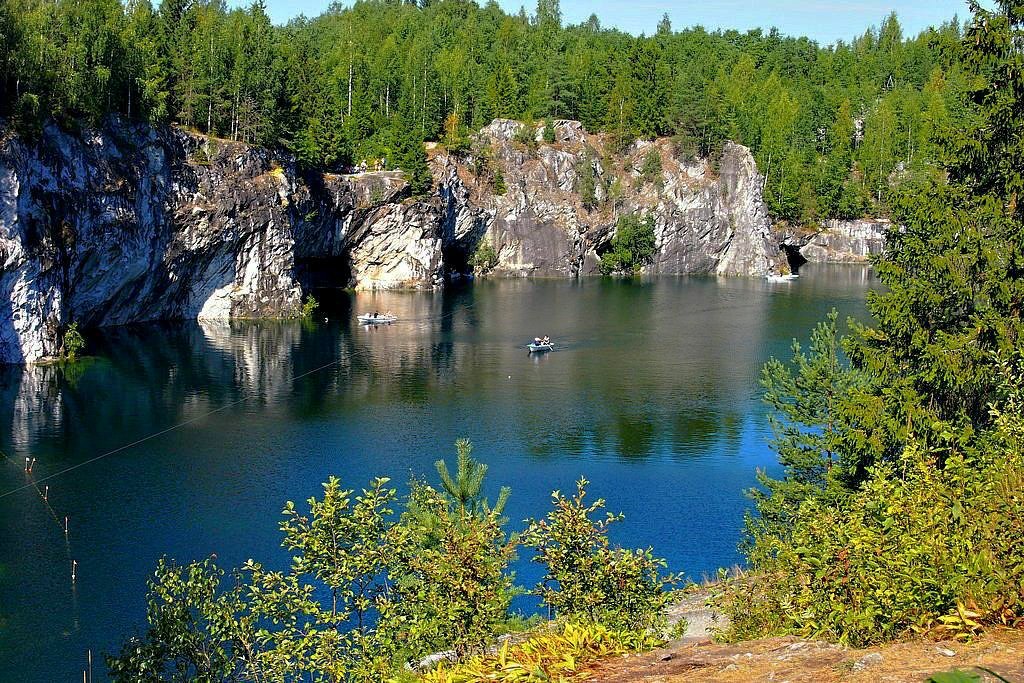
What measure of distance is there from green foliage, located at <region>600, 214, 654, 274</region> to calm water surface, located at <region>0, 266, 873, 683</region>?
3900 centimetres

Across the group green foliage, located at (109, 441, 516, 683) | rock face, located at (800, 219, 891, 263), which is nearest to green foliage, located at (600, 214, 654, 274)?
rock face, located at (800, 219, 891, 263)

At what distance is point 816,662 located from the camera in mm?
10383

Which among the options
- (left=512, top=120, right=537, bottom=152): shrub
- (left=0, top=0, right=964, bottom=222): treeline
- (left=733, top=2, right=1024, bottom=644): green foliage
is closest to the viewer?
(left=733, top=2, right=1024, bottom=644): green foliage

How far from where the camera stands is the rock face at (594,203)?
121m

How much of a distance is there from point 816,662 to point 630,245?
114392 mm

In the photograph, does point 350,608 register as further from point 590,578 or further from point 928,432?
point 928,432

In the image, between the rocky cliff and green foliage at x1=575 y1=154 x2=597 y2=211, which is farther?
green foliage at x1=575 y1=154 x2=597 y2=211

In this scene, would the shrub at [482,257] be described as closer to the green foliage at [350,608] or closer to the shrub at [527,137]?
the shrub at [527,137]

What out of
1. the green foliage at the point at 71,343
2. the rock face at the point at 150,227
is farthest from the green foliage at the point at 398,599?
the green foliage at the point at 71,343

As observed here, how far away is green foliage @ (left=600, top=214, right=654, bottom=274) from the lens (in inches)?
4828

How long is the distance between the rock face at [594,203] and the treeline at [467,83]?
3898 millimetres

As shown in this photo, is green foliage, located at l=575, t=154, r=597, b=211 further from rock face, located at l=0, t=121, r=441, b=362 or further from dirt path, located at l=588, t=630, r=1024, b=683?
dirt path, located at l=588, t=630, r=1024, b=683

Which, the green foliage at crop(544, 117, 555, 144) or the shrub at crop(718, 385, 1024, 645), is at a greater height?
the green foliage at crop(544, 117, 555, 144)

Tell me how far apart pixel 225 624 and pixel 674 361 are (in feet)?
171
